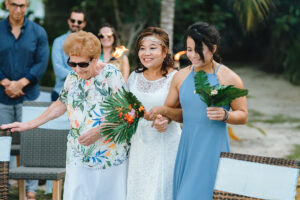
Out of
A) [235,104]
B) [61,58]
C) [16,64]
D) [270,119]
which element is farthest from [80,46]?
[270,119]

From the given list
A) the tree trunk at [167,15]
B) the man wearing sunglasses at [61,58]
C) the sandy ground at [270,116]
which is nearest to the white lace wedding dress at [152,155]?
the man wearing sunglasses at [61,58]

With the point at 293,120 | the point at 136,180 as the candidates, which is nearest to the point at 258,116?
the point at 293,120

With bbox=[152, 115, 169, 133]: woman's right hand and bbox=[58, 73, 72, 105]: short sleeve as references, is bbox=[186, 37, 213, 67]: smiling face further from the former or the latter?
bbox=[58, 73, 72, 105]: short sleeve

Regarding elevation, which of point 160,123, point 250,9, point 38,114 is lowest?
point 38,114

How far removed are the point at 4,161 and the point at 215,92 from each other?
1.57 meters

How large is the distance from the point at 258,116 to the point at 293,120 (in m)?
0.95

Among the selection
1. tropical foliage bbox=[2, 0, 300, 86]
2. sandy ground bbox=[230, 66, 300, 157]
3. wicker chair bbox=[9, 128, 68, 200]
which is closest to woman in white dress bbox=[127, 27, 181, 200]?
wicker chair bbox=[9, 128, 68, 200]

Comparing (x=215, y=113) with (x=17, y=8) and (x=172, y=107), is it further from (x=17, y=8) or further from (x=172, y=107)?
(x=17, y=8)

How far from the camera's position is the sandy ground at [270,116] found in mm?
8812

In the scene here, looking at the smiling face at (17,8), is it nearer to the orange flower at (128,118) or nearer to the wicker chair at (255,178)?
the orange flower at (128,118)

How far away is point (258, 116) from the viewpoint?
11.9 metres

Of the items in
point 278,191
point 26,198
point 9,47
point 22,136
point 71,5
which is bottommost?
point 26,198

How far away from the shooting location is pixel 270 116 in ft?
39.0

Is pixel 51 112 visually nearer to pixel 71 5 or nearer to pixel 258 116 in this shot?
pixel 258 116
